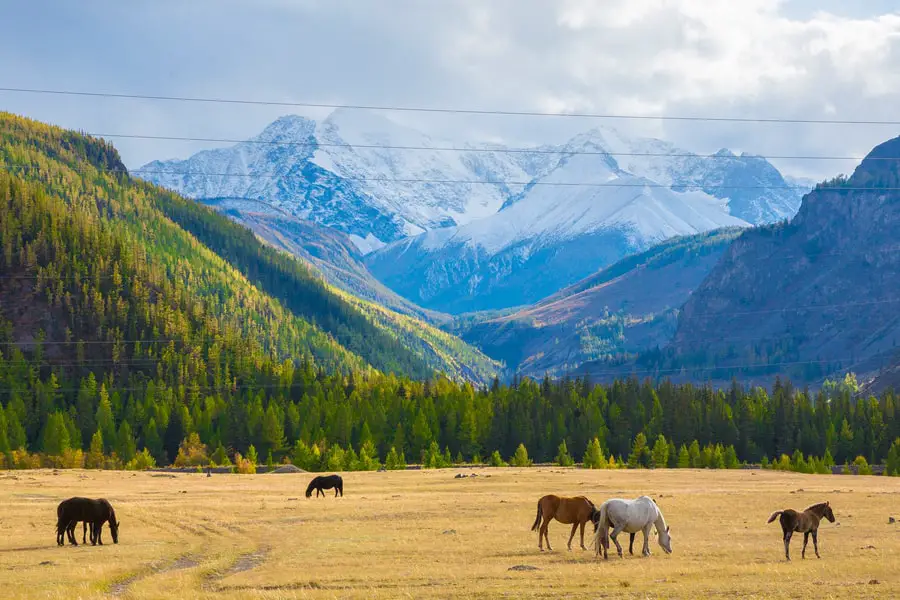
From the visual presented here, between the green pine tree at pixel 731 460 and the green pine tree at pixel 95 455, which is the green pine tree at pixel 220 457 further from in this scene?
the green pine tree at pixel 731 460

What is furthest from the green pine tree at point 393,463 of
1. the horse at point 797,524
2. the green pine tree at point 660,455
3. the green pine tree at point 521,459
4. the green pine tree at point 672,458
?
the horse at point 797,524

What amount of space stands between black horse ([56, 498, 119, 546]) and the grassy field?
1.12 m

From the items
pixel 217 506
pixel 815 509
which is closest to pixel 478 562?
pixel 815 509

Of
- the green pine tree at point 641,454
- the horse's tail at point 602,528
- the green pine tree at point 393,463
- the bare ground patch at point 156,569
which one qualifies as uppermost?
the green pine tree at point 641,454

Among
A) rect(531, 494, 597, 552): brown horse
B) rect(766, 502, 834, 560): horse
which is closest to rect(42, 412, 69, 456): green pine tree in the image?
rect(531, 494, 597, 552): brown horse

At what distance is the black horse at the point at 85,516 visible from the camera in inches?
2293

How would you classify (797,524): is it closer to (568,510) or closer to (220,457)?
(568,510)

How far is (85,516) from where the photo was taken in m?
58.4

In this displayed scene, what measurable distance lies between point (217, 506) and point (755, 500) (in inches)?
1646

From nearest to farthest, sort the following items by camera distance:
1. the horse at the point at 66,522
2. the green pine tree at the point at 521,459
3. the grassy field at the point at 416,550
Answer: the grassy field at the point at 416,550 → the horse at the point at 66,522 → the green pine tree at the point at 521,459

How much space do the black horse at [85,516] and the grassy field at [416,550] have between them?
1.12 metres

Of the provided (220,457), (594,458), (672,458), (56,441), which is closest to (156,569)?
(594,458)

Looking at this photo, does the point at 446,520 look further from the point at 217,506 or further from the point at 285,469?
the point at 285,469

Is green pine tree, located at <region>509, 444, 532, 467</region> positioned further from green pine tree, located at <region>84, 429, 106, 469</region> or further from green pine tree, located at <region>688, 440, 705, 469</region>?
green pine tree, located at <region>84, 429, 106, 469</region>
